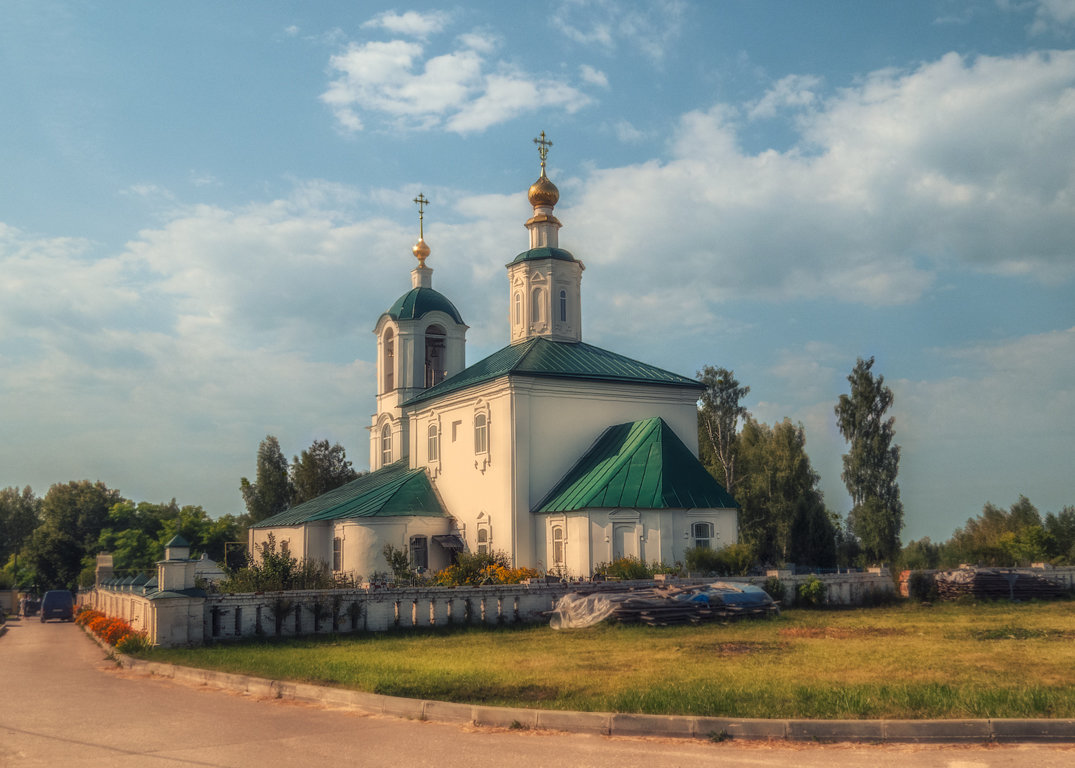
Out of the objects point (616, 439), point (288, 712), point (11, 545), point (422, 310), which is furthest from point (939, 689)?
point (11, 545)

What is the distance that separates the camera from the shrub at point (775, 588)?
80.9 feet

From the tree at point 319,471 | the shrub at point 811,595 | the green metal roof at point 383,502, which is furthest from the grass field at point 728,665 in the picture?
the tree at point 319,471

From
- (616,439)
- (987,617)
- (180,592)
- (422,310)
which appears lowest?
(987,617)

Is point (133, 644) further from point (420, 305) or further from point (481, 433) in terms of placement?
point (420, 305)

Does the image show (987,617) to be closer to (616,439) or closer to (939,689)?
(939,689)

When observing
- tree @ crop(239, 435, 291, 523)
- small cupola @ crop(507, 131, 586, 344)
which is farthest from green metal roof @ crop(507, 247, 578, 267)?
tree @ crop(239, 435, 291, 523)

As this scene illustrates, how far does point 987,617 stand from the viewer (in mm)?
21828

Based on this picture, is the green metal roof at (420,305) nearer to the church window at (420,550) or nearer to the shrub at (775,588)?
the church window at (420,550)

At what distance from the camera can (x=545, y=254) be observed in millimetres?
40406

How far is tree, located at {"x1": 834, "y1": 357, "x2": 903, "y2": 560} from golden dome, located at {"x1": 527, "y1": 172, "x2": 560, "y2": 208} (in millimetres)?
21438

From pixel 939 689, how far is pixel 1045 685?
1.47 m

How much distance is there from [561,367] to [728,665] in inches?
877

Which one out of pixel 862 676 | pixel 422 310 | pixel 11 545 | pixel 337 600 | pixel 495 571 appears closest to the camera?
pixel 862 676

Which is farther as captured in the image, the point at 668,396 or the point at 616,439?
the point at 668,396
